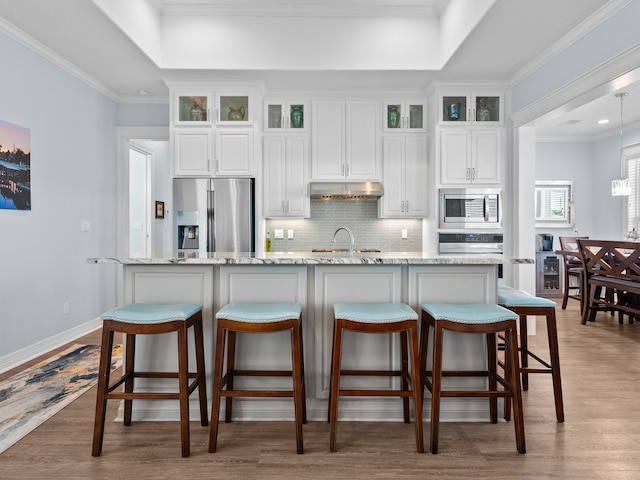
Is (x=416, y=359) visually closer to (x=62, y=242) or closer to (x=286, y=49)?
(x=286, y=49)

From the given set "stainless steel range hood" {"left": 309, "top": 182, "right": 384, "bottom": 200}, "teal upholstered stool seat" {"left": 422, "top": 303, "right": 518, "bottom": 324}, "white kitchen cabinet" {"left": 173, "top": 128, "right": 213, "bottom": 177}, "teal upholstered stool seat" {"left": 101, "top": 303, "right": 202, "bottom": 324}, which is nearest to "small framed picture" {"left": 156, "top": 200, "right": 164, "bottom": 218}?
"white kitchen cabinet" {"left": 173, "top": 128, "right": 213, "bottom": 177}

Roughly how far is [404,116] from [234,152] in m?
2.02

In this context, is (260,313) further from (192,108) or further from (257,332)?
(192,108)

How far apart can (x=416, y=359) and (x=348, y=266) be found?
67 cm

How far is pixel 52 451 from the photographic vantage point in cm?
207

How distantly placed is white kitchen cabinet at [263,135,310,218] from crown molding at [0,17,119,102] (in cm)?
193

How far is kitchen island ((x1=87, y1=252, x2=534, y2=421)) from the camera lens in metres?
2.40

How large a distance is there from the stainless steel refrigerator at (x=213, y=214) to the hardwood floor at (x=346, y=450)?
2.04m

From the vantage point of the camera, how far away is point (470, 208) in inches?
175

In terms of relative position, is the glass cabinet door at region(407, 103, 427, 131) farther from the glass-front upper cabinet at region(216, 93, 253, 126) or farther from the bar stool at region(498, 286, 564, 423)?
the bar stool at region(498, 286, 564, 423)

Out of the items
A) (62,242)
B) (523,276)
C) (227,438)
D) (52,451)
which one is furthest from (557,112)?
(62,242)

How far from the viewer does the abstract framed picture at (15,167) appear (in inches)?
126

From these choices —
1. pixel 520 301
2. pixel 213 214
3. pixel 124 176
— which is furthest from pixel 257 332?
pixel 124 176

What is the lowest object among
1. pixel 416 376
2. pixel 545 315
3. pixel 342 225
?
pixel 416 376
